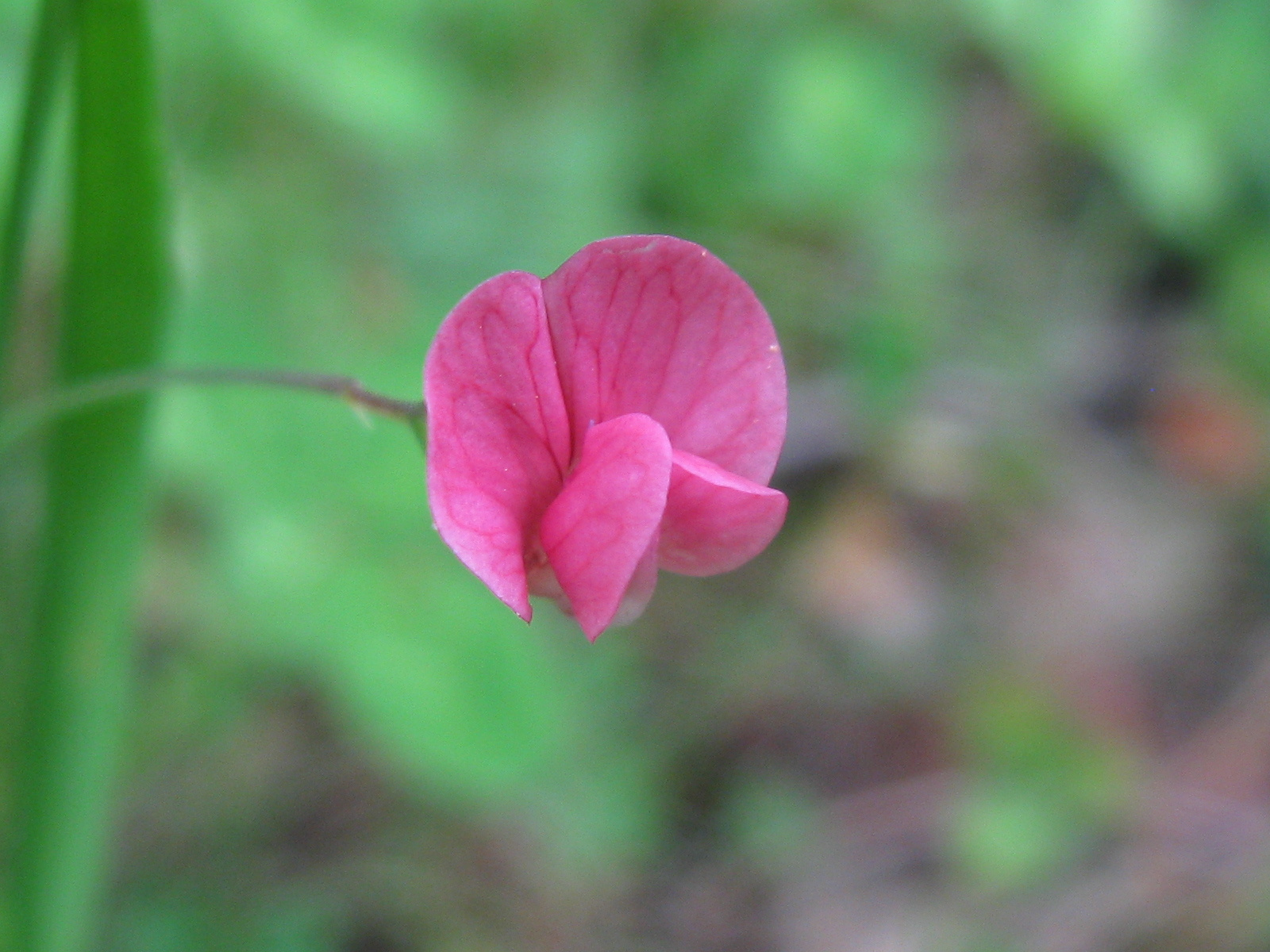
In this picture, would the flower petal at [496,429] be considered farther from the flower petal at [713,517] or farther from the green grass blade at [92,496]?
the green grass blade at [92,496]

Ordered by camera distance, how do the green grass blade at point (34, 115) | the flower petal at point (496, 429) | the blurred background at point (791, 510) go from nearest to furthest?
the flower petal at point (496, 429)
the green grass blade at point (34, 115)
the blurred background at point (791, 510)

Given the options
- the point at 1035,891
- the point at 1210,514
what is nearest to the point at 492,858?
the point at 1035,891

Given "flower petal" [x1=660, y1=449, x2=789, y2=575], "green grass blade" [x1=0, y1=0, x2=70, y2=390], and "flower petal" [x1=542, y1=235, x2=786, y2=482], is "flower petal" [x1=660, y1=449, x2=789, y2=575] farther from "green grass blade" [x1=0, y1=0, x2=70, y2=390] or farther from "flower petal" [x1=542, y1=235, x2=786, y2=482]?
"green grass blade" [x1=0, y1=0, x2=70, y2=390]

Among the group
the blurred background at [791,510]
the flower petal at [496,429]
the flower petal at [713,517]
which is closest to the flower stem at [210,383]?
the flower petal at [496,429]

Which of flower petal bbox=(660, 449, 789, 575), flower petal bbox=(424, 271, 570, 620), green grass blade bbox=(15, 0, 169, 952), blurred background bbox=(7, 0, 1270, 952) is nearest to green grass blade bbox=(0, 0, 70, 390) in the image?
green grass blade bbox=(15, 0, 169, 952)

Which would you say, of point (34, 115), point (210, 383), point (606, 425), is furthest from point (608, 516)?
point (34, 115)

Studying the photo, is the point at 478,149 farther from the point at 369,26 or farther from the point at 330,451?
the point at 330,451
